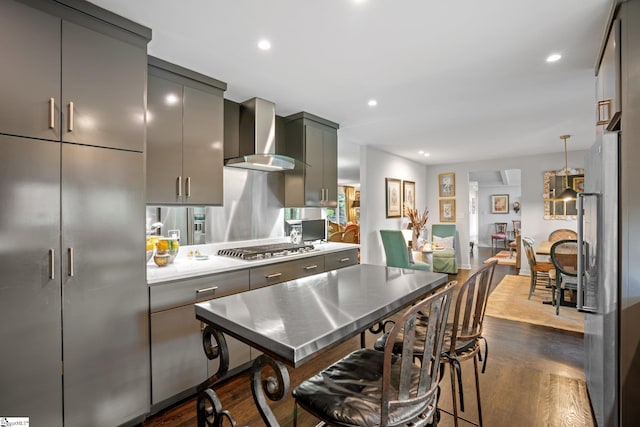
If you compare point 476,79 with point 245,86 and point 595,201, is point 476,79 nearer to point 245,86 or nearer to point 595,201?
point 595,201

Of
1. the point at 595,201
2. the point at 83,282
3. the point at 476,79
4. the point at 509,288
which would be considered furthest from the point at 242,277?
the point at 509,288

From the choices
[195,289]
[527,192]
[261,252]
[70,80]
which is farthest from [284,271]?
[527,192]

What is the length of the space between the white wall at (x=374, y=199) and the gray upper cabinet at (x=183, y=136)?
2.94m

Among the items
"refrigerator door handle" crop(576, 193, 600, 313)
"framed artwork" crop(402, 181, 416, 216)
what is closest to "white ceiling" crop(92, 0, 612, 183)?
"refrigerator door handle" crop(576, 193, 600, 313)

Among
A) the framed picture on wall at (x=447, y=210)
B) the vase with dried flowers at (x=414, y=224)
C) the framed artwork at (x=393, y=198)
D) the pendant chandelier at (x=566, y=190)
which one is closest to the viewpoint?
the pendant chandelier at (x=566, y=190)

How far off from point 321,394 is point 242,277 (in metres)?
1.43

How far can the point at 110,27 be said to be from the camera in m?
1.79

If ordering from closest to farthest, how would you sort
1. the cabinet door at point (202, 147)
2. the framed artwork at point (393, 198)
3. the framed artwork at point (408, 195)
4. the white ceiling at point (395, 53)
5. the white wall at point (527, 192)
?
the white ceiling at point (395, 53) → the cabinet door at point (202, 147) → the framed artwork at point (393, 198) → the white wall at point (527, 192) → the framed artwork at point (408, 195)

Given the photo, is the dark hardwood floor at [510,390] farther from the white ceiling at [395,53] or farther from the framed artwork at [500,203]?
the framed artwork at [500,203]

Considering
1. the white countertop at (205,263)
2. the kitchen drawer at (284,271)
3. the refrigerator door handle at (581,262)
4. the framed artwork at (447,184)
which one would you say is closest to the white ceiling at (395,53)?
the refrigerator door handle at (581,262)

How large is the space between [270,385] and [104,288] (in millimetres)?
1242

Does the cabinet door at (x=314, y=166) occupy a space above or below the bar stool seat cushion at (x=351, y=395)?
above

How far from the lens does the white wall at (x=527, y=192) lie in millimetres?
6090

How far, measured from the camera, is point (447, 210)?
7.28 m
